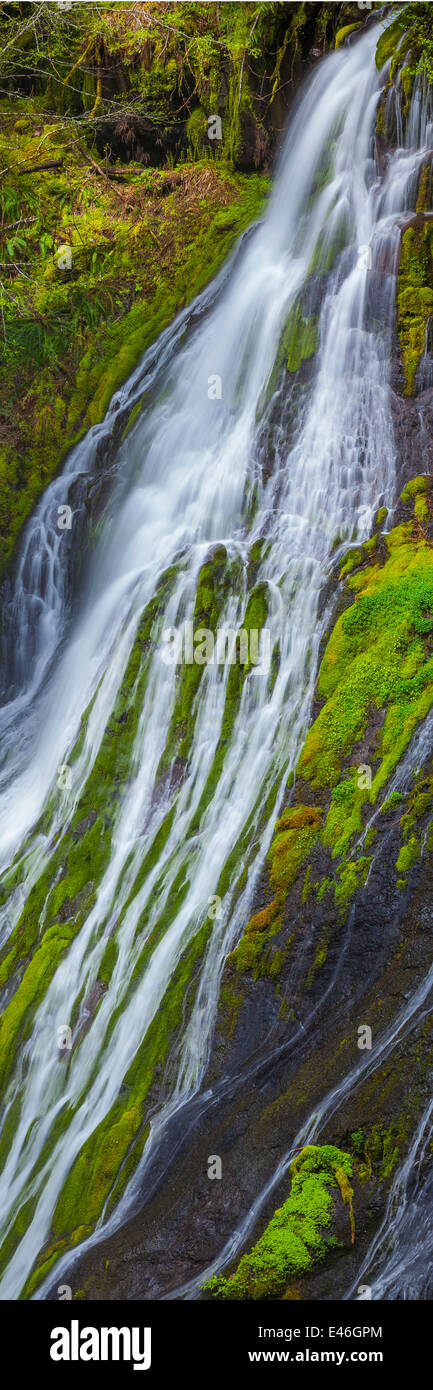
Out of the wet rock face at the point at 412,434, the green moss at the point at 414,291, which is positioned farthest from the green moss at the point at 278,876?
the green moss at the point at 414,291

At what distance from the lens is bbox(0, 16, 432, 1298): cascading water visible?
6.47 m

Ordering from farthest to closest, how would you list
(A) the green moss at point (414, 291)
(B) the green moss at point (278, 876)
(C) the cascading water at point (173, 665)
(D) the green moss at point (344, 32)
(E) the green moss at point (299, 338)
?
(D) the green moss at point (344, 32)
(E) the green moss at point (299, 338)
(A) the green moss at point (414, 291)
(C) the cascading water at point (173, 665)
(B) the green moss at point (278, 876)

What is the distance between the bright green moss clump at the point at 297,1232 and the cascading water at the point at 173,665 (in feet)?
2.90

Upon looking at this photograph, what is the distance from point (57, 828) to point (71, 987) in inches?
59.1

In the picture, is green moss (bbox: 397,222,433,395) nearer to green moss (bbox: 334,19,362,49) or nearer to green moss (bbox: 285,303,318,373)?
green moss (bbox: 285,303,318,373)

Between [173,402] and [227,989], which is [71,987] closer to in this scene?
[227,989]

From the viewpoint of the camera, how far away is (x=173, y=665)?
8.27 meters

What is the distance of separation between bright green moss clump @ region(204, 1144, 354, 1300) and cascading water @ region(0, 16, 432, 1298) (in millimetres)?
884

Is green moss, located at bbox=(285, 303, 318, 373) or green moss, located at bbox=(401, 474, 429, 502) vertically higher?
green moss, located at bbox=(285, 303, 318, 373)

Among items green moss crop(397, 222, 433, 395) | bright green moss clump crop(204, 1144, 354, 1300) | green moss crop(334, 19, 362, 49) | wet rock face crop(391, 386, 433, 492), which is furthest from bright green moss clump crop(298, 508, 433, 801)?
green moss crop(334, 19, 362, 49)

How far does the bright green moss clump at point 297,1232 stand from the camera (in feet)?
16.6

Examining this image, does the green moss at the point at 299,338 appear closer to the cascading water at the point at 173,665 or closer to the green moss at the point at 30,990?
the cascading water at the point at 173,665
